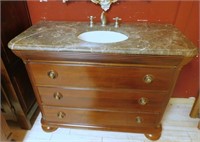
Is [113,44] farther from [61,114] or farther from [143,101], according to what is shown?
[61,114]

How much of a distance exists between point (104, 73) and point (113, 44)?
0.62 ft

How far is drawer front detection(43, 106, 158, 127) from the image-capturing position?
1229mm

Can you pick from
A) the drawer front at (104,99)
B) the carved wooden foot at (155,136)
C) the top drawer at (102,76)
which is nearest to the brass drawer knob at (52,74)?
the top drawer at (102,76)

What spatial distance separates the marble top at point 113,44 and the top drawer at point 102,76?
0.13 meters

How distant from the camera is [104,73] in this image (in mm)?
1004

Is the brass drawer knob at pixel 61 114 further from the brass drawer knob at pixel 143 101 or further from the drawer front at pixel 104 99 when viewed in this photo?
the brass drawer knob at pixel 143 101

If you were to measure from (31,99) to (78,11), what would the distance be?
0.87 meters

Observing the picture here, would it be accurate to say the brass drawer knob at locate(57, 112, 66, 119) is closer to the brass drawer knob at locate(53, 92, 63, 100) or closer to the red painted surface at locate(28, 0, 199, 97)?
the brass drawer knob at locate(53, 92, 63, 100)

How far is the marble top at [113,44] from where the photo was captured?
0.87m

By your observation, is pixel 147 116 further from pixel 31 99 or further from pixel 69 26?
pixel 31 99

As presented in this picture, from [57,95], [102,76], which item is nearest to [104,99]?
[102,76]

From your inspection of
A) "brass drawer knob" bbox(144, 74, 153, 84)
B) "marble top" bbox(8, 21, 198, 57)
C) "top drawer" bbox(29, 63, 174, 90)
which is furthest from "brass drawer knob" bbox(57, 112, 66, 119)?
"brass drawer knob" bbox(144, 74, 153, 84)

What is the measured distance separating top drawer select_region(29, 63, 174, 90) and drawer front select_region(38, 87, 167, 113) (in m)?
0.06

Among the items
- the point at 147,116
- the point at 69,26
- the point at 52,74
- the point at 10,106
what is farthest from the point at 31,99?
the point at 147,116
